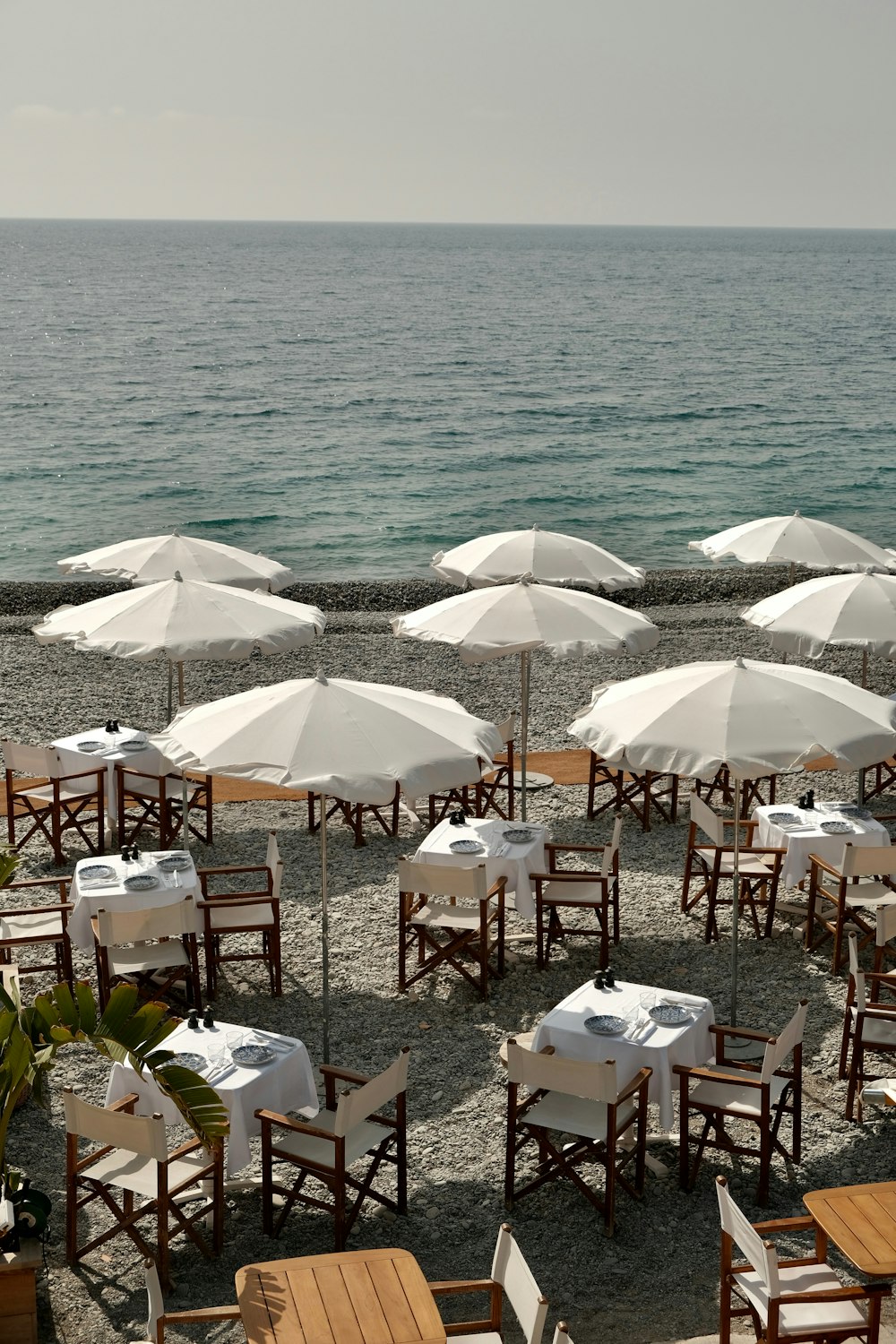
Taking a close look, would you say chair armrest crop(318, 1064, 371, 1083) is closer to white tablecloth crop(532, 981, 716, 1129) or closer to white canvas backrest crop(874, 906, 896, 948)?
white tablecloth crop(532, 981, 716, 1129)

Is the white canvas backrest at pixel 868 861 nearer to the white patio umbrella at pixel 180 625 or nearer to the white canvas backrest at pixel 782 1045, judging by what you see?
the white canvas backrest at pixel 782 1045

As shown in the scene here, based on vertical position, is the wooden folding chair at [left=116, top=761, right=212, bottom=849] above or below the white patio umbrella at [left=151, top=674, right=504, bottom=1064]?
below

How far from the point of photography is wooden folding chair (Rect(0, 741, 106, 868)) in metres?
12.1

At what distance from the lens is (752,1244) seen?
6.00 m

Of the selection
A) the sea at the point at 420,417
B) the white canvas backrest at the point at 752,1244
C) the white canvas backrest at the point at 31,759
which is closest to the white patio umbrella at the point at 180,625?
the white canvas backrest at the point at 31,759

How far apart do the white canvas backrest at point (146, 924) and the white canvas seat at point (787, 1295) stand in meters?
4.29

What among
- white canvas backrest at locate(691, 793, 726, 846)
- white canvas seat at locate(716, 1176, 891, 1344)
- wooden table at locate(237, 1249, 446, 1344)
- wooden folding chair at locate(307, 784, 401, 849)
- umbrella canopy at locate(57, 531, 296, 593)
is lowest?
wooden folding chair at locate(307, 784, 401, 849)

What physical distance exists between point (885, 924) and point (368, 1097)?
4027 mm

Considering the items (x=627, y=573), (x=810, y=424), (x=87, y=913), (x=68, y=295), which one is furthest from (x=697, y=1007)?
(x=68, y=295)

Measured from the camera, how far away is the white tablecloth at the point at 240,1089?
7.48m

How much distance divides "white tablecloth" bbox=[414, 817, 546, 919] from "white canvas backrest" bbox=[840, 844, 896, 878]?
236 cm

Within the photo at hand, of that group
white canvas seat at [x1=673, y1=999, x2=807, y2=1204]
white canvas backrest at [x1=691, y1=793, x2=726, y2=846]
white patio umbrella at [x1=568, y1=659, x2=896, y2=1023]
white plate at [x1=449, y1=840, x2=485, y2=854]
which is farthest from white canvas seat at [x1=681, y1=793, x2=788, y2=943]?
white canvas seat at [x1=673, y1=999, x2=807, y2=1204]

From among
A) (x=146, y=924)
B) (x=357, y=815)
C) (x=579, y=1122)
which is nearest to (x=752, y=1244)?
(x=579, y=1122)

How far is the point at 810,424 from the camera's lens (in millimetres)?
63969
